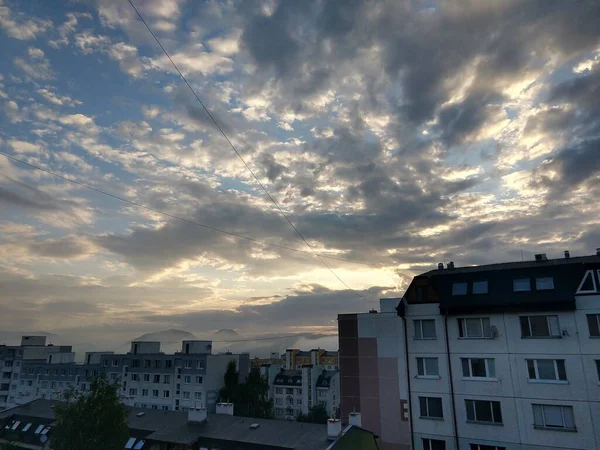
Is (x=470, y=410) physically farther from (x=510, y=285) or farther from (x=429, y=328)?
(x=510, y=285)

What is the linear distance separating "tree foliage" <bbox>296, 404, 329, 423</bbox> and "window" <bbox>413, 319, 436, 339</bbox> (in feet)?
211

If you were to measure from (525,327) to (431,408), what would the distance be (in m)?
10.2

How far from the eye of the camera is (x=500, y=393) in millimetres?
29828

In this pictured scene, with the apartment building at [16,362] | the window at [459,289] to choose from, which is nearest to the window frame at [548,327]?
the window at [459,289]

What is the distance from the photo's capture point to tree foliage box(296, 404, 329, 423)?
3487 inches

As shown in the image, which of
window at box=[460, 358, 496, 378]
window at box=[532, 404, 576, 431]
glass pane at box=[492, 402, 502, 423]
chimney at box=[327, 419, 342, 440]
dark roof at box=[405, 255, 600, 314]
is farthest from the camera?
window at box=[460, 358, 496, 378]

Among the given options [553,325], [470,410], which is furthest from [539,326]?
[470,410]

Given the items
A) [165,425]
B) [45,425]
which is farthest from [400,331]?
[45,425]

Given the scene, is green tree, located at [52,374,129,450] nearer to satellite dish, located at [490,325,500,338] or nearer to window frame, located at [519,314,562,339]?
satellite dish, located at [490,325,500,338]

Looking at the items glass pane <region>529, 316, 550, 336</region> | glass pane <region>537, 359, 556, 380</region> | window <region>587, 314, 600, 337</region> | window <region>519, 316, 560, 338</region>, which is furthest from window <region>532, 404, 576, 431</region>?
window <region>587, 314, 600, 337</region>

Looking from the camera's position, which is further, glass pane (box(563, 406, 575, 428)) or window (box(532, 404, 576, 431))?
window (box(532, 404, 576, 431))

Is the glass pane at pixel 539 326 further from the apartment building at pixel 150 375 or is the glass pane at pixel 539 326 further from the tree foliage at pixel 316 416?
the tree foliage at pixel 316 416

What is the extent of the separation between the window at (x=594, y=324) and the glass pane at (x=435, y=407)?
12499mm

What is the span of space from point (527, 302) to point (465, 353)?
21.1ft
